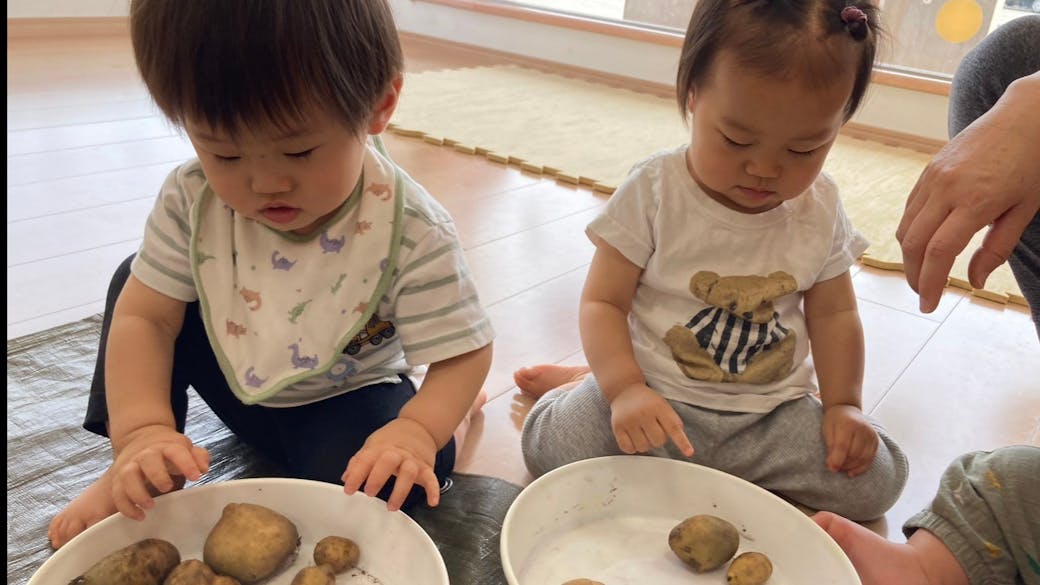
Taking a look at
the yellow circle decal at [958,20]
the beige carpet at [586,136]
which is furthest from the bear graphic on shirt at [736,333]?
the yellow circle decal at [958,20]

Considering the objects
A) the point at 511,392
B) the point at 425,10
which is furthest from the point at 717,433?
the point at 425,10

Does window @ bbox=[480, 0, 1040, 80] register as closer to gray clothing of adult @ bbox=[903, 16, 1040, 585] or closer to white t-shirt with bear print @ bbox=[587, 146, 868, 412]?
white t-shirt with bear print @ bbox=[587, 146, 868, 412]

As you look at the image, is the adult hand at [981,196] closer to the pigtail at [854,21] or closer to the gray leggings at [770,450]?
the pigtail at [854,21]

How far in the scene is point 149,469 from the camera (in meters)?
0.62

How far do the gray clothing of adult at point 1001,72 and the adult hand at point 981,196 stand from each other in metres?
0.28

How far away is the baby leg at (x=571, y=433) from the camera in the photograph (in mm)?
862

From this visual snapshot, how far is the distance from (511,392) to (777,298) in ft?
1.12

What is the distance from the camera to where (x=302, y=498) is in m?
0.66

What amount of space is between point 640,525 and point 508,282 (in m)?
0.62

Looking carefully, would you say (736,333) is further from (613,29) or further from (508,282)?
(613,29)

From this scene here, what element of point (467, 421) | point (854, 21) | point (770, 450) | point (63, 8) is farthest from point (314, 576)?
point (63, 8)

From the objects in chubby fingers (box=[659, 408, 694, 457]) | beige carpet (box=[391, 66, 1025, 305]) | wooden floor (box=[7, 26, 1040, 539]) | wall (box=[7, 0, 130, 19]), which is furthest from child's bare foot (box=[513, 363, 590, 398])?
wall (box=[7, 0, 130, 19])

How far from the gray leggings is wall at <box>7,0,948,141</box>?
1779 millimetres

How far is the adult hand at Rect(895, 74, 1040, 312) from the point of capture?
2.07 feet
